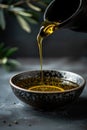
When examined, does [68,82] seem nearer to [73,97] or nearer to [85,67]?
[73,97]

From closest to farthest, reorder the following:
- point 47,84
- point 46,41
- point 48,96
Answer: point 48,96 → point 47,84 → point 46,41

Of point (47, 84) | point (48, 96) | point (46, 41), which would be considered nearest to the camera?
point (48, 96)

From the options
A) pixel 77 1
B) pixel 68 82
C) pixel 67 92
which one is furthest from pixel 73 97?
pixel 77 1

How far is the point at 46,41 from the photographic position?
1.58m

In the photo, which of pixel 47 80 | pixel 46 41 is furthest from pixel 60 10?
pixel 46 41

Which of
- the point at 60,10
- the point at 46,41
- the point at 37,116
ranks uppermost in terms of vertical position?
the point at 60,10

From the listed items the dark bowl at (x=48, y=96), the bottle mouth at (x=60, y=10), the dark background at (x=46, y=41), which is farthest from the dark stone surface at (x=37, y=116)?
the dark background at (x=46, y=41)

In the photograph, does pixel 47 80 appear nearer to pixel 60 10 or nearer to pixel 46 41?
pixel 60 10

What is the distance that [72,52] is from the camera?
1.56 m

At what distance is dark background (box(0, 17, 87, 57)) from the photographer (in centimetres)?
157

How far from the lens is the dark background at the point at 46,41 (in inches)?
61.8

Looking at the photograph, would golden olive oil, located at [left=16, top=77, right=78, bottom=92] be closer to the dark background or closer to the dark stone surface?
the dark stone surface

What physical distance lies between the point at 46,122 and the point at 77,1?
0.31 m

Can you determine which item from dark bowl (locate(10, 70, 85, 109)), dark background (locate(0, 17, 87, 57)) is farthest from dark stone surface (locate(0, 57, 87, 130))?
dark background (locate(0, 17, 87, 57))
